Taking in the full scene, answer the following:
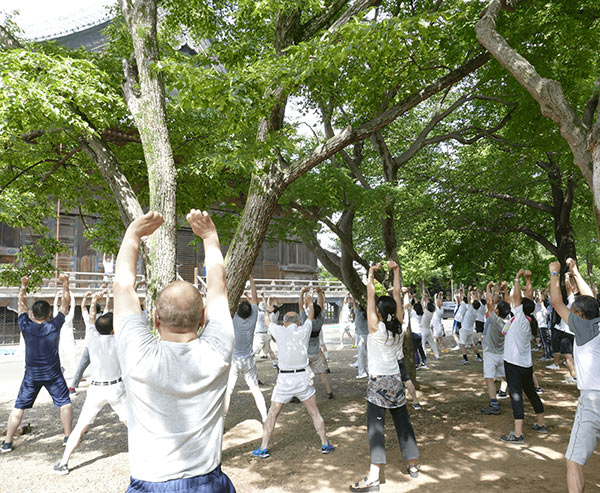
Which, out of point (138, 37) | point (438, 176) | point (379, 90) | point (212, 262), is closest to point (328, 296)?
point (438, 176)

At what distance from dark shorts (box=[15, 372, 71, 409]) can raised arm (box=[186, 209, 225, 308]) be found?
496cm

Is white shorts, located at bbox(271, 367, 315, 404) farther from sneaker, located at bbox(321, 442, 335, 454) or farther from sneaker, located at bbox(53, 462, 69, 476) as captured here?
sneaker, located at bbox(53, 462, 69, 476)

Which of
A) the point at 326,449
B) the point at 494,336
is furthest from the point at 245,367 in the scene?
the point at 494,336

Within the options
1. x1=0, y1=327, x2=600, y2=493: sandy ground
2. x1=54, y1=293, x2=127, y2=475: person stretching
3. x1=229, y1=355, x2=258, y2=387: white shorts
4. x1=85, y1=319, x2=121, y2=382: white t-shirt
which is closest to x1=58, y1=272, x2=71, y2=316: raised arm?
x1=54, y1=293, x2=127, y2=475: person stretching

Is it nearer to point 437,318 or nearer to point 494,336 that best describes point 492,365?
point 494,336

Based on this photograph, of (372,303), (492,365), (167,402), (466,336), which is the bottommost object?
(466,336)

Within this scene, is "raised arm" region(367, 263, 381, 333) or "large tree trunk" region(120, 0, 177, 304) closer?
"raised arm" region(367, 263, 381, 333)

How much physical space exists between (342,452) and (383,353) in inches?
65.8

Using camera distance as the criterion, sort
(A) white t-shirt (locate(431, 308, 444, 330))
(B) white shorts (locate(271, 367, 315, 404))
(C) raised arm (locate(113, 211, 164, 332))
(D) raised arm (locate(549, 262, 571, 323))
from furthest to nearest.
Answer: (A) white t-shirt (locate(431, 308, 444, 330))
(B) white shorts (locate(271, 367, 315, 404))
(D) raised arm (locate(549, 262, 571, 323))
(C) raised arm (locate(113, 211, 164, 332))

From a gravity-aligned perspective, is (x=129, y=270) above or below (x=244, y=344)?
above

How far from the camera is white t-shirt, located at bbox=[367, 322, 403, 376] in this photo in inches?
193

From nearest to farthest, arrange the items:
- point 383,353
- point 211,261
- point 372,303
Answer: point 211,261 < point 372,303 < point 383,353

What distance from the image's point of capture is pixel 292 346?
588cm

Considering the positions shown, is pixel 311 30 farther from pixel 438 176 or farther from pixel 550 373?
pixel 550 373
